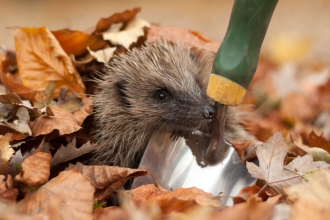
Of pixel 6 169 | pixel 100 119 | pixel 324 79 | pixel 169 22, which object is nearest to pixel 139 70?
pixel 100 119

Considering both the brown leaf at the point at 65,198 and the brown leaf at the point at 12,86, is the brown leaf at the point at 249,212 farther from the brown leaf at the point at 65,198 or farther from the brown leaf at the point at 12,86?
the brown leaf at the point at 12,86

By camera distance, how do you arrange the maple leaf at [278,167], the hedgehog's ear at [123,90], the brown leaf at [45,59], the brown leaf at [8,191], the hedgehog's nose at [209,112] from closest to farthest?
the brown leaf at [8,191]
the maple leaf at [278,167]
the hedgehog's nose at [209,112]
the hedgehog's ear at [123,90]
the brown leaf at [45,59]

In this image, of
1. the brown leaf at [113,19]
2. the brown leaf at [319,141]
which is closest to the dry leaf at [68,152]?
the brown leaf at [113,19]

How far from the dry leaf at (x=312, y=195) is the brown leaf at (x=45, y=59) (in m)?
2.06

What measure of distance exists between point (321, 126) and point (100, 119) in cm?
274

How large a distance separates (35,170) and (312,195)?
1.42 metres

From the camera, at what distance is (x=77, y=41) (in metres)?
4.00

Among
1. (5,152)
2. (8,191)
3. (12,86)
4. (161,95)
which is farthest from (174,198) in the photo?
(12,86)

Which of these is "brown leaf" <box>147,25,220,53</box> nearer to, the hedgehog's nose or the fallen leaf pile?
the fallen leaf pile

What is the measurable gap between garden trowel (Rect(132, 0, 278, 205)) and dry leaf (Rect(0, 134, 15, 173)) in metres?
0.80

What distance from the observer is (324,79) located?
6160mm

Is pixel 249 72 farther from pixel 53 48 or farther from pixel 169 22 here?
pixel 169 22

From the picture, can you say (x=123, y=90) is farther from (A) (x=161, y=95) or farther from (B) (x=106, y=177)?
(B) (x=106, y=177)

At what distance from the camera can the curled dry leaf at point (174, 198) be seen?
241 centimetres
